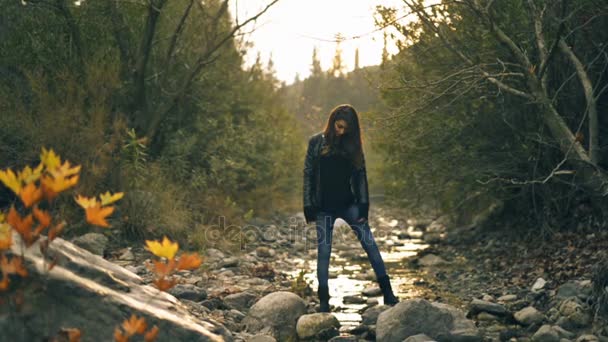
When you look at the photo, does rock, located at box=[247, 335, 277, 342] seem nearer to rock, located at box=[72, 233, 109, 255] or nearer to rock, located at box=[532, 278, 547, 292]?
rock, located at box=[72, 233, 109, 255]

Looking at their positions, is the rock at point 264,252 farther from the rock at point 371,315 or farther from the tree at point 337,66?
the tree at point 337,66

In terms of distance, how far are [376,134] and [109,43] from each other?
523cm

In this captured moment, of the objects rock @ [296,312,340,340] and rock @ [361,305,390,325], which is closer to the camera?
rock @ [296,312,340,340]

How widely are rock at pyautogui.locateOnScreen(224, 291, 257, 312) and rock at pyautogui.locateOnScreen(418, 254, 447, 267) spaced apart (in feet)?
14.4

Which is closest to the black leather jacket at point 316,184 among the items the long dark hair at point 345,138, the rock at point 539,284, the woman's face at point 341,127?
the long dark hair at point 345,138

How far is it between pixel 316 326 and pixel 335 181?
1.51 metres

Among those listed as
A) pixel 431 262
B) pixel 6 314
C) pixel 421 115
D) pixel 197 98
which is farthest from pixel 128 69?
pixel 6 314

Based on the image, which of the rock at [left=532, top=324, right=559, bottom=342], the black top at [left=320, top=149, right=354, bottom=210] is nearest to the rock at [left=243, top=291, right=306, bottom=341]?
the black top at [left=320, top=149, right=354, bottom=210]

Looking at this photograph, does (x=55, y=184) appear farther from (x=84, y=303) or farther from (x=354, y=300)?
(x=354, y=300)

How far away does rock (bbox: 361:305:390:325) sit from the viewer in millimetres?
6444

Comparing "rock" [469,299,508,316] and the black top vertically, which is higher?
the black top

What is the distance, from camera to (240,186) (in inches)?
579

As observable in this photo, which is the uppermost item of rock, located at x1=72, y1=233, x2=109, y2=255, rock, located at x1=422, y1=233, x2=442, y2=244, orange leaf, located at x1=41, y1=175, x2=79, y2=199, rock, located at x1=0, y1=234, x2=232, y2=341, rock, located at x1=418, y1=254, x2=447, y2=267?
orange leaf, located at x1=41, y1=175, x2=79, y2=199

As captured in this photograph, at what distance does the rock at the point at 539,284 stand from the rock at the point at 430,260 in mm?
2864
